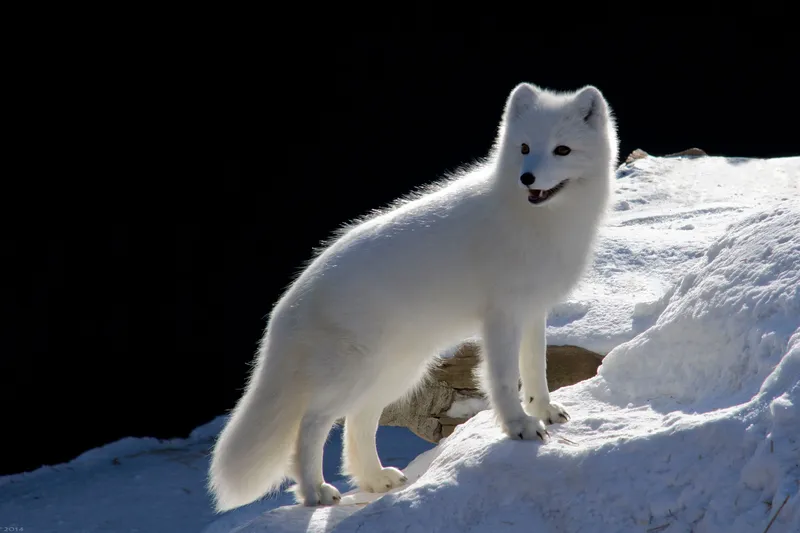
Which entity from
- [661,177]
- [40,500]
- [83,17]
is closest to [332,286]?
[661,177]

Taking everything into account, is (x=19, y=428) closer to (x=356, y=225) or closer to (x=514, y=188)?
(x=356, y=225)

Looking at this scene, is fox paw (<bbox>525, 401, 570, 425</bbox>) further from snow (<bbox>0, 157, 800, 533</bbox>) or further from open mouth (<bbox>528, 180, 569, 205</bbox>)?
open mouth (<bbox>528, 180, 569, 205</bbox>)

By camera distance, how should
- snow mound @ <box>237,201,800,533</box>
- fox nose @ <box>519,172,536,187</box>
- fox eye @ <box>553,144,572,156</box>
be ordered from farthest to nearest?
fox eye @ <box>553,144,572,156</box>, fox nose @ <box>519,172,536,187</box>, snow mound @ <box>237,201,800,533</box>

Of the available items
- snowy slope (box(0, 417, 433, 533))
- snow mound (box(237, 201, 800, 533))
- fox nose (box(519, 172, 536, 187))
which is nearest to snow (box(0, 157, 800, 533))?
snow mound (box(237, 201, 800, 533))

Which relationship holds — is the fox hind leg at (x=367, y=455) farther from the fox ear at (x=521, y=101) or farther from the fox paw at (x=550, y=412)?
the fox ear at (x=521, y=101)

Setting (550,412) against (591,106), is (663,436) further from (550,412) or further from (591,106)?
(591,106)

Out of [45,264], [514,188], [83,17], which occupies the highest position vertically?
[83,17]

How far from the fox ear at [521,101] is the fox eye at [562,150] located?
166 millimetres

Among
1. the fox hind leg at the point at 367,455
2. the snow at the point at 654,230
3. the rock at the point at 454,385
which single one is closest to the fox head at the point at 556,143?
the snow at the point at 654,230

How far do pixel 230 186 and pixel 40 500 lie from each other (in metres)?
2.59

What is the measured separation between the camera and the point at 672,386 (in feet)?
7.23

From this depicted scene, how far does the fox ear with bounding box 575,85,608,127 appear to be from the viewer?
224 cm

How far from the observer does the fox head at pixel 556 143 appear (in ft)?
7.04

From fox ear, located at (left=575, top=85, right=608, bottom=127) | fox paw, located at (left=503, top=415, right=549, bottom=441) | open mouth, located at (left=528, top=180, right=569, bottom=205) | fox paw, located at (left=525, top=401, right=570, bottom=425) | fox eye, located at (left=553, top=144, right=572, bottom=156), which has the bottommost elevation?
fox paw, located at (left=525, top=401, right=570, bottom=425)
